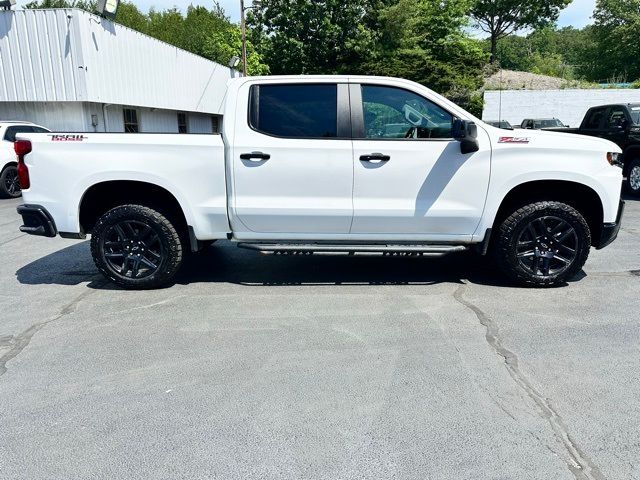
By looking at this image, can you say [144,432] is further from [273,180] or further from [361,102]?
[361,102]

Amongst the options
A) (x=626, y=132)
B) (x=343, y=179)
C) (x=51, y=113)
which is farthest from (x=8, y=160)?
(x=626, y=132)

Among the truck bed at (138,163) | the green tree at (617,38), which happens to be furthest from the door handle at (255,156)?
the green tree at (617,38)

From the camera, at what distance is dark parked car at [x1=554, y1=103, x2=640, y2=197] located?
10547 mm

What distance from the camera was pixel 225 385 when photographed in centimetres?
338

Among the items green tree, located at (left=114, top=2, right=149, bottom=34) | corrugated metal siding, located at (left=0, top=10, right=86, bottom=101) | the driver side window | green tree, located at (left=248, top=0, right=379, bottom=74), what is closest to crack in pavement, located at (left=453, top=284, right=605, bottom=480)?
the driver side window

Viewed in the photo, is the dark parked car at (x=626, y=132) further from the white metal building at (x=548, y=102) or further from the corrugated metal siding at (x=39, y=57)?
the white metal building at (x=548, y=102)

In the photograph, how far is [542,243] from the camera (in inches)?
199

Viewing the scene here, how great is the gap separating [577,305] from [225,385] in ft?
11.0

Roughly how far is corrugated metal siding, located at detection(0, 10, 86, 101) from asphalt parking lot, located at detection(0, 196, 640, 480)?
11.4 meters

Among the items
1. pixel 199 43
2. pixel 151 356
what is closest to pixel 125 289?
pixel 151 356

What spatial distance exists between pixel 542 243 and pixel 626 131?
7.35 m

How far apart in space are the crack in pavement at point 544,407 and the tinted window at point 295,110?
7.27 feet

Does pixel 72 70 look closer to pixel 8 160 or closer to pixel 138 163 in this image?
pixel 8 160

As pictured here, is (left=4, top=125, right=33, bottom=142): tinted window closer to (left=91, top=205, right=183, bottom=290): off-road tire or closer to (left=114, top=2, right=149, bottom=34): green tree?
(left=91, top=205, right=183, bottom=290): off-road tire
